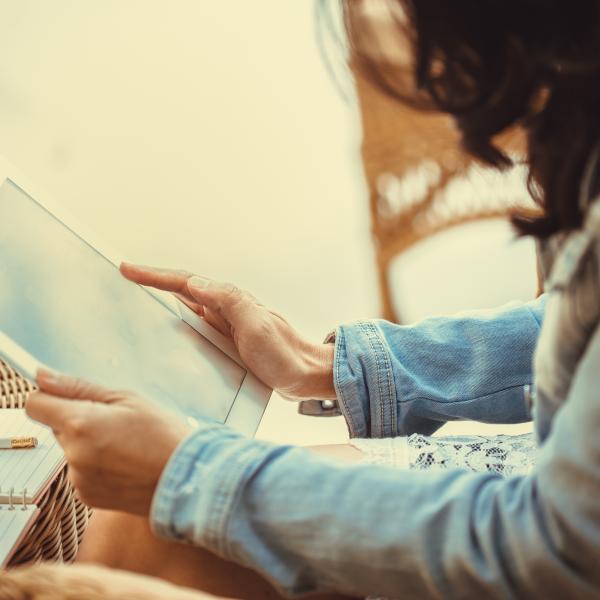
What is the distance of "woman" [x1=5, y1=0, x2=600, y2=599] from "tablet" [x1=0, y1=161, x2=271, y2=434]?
65 millimetres

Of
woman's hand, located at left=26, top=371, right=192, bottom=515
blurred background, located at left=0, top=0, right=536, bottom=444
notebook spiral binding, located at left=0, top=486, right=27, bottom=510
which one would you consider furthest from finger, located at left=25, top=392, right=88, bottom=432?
blurred background, located at left=0, top=0, right=536, bottom=444

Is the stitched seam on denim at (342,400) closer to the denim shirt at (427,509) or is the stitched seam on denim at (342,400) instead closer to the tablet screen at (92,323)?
the tablet screen at (92,323)

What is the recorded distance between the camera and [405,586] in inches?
18.7

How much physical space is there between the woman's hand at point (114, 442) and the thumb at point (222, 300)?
225 mm

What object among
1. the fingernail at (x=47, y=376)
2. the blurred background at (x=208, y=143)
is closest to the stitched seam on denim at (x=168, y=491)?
the fingernail at (x=47, y=376)

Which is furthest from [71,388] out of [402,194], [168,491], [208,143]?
[208,143]

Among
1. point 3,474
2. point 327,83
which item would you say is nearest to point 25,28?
point 327,83

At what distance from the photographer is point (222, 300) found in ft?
2.58

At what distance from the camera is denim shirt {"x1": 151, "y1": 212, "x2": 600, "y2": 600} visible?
0.43 metres

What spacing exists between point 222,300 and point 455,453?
26 cm

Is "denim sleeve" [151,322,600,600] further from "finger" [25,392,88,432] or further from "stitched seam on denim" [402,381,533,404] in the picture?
"stitched seam on denim" [402,381,533,404]

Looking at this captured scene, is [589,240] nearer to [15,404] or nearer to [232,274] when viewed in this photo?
[15,404]

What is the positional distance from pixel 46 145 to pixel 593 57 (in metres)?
1.50

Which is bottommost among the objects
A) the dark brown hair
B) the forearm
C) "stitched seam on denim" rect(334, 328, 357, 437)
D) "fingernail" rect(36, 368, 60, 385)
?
"stitched seam on denim" rect(334, 328, 357, 437)
